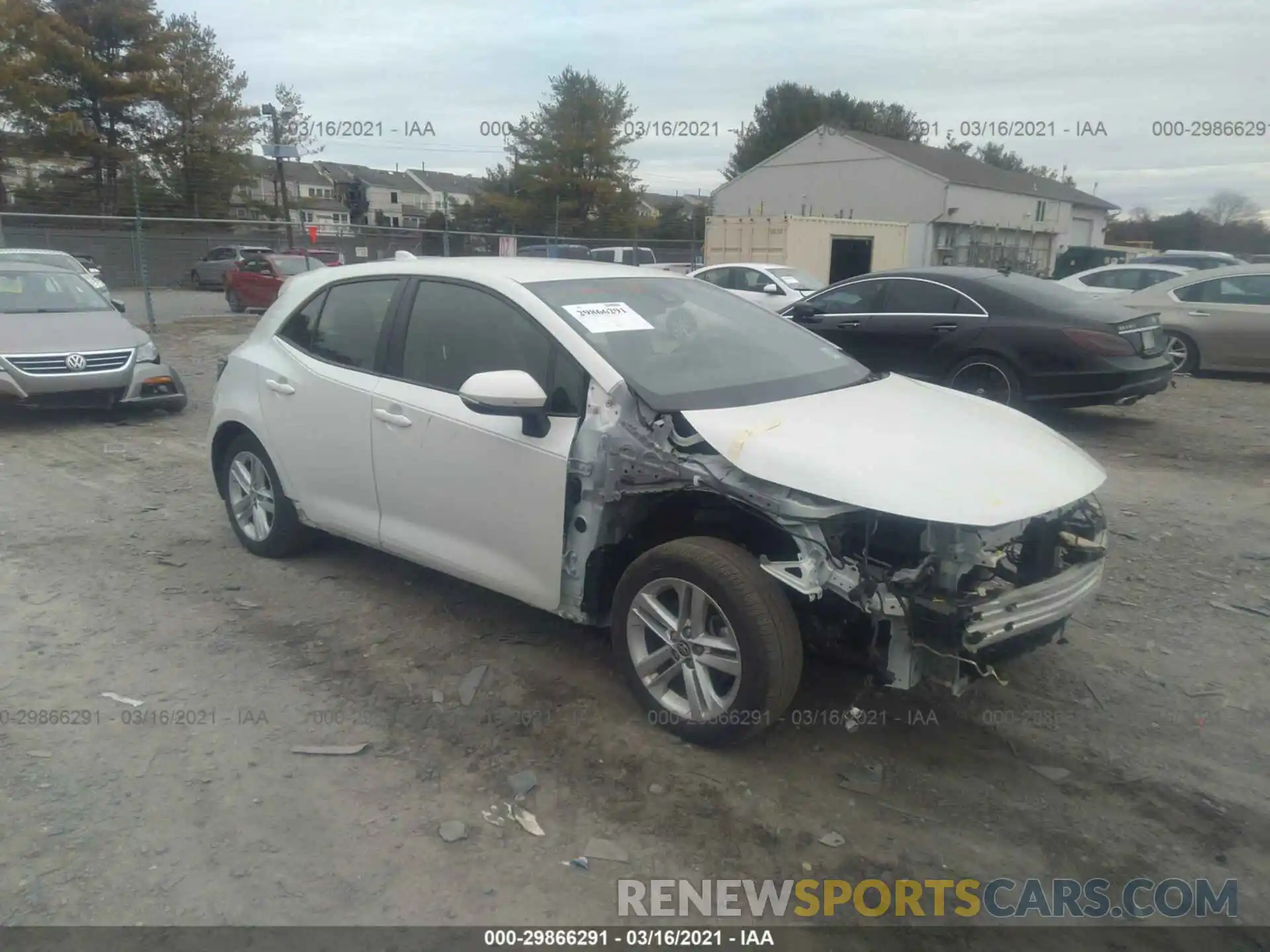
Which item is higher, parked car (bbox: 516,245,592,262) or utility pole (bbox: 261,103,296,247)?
utility pole (bbox: 261,103,296,247)

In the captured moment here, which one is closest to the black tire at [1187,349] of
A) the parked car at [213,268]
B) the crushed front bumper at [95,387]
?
the crushed front bumper at [95,387]

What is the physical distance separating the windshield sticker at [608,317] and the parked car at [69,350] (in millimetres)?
6748

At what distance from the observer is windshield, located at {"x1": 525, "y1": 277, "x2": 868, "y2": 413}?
387cm

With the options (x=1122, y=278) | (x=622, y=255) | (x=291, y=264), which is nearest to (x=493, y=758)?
(x=1122, y=278)

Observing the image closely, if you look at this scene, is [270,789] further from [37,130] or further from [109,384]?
[37,130]

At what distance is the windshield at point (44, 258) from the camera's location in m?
10.8

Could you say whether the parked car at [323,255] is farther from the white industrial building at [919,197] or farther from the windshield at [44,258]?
the white industrial building at [919,197]

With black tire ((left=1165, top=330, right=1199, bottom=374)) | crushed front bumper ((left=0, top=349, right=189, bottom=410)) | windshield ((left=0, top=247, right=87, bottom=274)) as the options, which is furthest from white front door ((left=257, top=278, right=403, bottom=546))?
black tire ((left=1165, top=330, right=1199, bottom=374))

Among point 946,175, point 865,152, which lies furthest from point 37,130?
point 946,175

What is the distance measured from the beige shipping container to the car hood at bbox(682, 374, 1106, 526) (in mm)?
22309

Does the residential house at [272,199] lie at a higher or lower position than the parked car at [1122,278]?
higher

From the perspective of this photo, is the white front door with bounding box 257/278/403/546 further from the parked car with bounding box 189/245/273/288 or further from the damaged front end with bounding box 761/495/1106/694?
the parked car with bounding box 189/245/273/288

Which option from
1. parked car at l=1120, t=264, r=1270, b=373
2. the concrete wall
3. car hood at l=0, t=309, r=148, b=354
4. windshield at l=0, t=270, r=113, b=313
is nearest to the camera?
car hood at l=0, t=309, r=148, b=354

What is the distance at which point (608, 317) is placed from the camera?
→ 4148 millimetres
